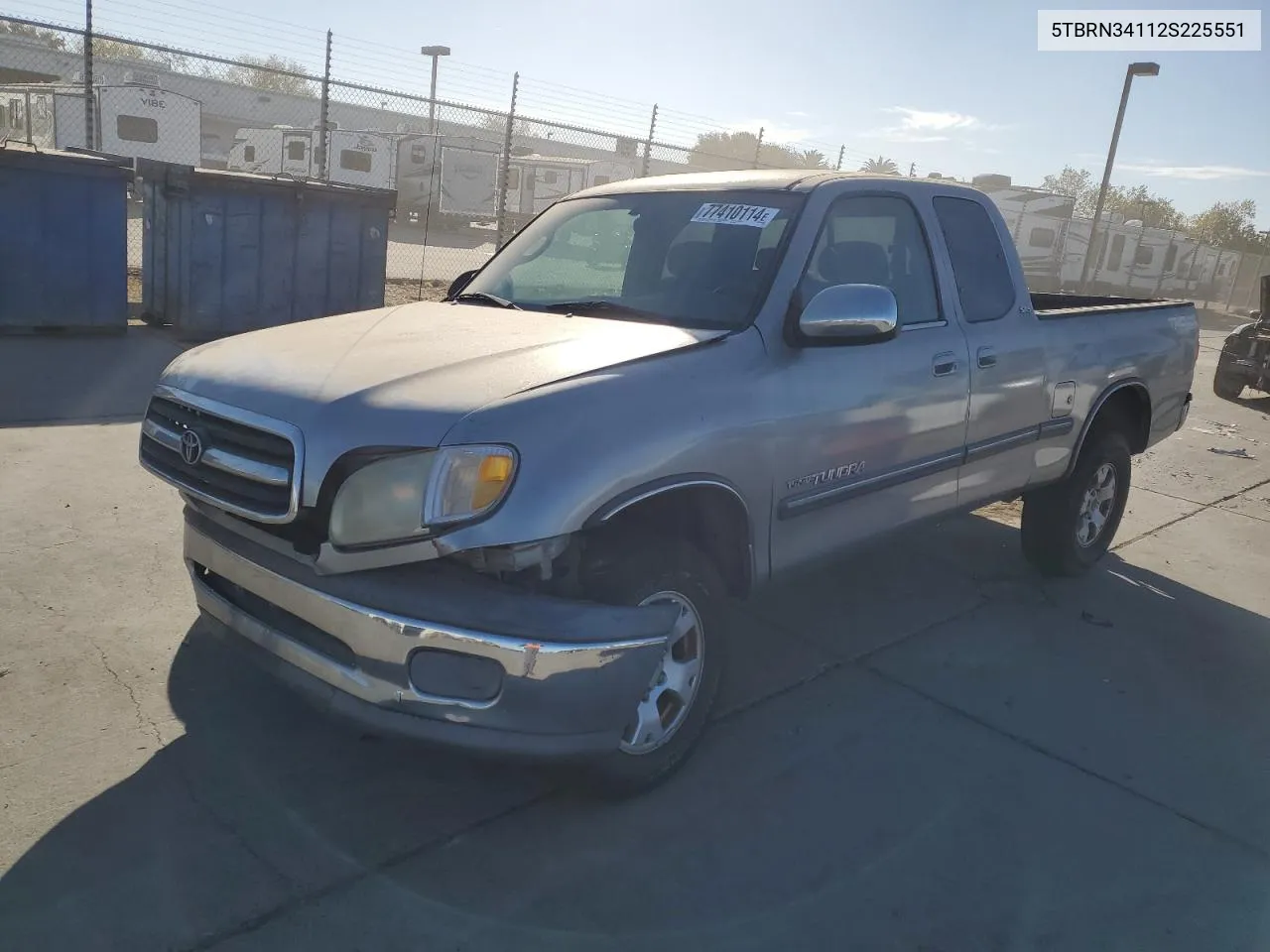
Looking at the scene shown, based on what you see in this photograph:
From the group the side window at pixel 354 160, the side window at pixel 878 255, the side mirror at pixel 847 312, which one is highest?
the side window at pixel 354 160

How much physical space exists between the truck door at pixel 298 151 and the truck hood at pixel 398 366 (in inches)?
1130

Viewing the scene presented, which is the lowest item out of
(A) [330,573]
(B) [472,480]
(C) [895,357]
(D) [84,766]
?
(D) [84,766]

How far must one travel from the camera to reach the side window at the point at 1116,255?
3598 centimetres

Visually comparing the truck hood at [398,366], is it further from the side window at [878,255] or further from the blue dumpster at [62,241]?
the blue dumpster at [62,241]

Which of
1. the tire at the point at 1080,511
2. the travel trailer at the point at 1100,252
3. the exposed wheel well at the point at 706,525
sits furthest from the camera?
the travel trailer at the point at 1100,252

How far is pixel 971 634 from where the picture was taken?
483cm

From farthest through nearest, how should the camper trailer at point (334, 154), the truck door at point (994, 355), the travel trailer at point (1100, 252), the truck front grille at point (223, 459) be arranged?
the travel trailer at point (1100, 252), the camper trailer at point (334, 154), the truck door at point (994, 355), the truck front grille at point (223, 459)

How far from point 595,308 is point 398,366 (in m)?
0.96

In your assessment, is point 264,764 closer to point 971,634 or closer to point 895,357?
point 895,357

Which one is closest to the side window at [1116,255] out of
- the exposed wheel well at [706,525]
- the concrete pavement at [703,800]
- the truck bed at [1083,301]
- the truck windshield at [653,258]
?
the truck bed at [1083,301]

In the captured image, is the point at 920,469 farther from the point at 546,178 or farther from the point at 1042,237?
the point at 1042,237

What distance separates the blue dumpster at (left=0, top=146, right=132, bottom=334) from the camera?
8.55 m

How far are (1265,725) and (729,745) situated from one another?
7.28 feet

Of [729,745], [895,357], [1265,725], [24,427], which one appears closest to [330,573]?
[729,745]
